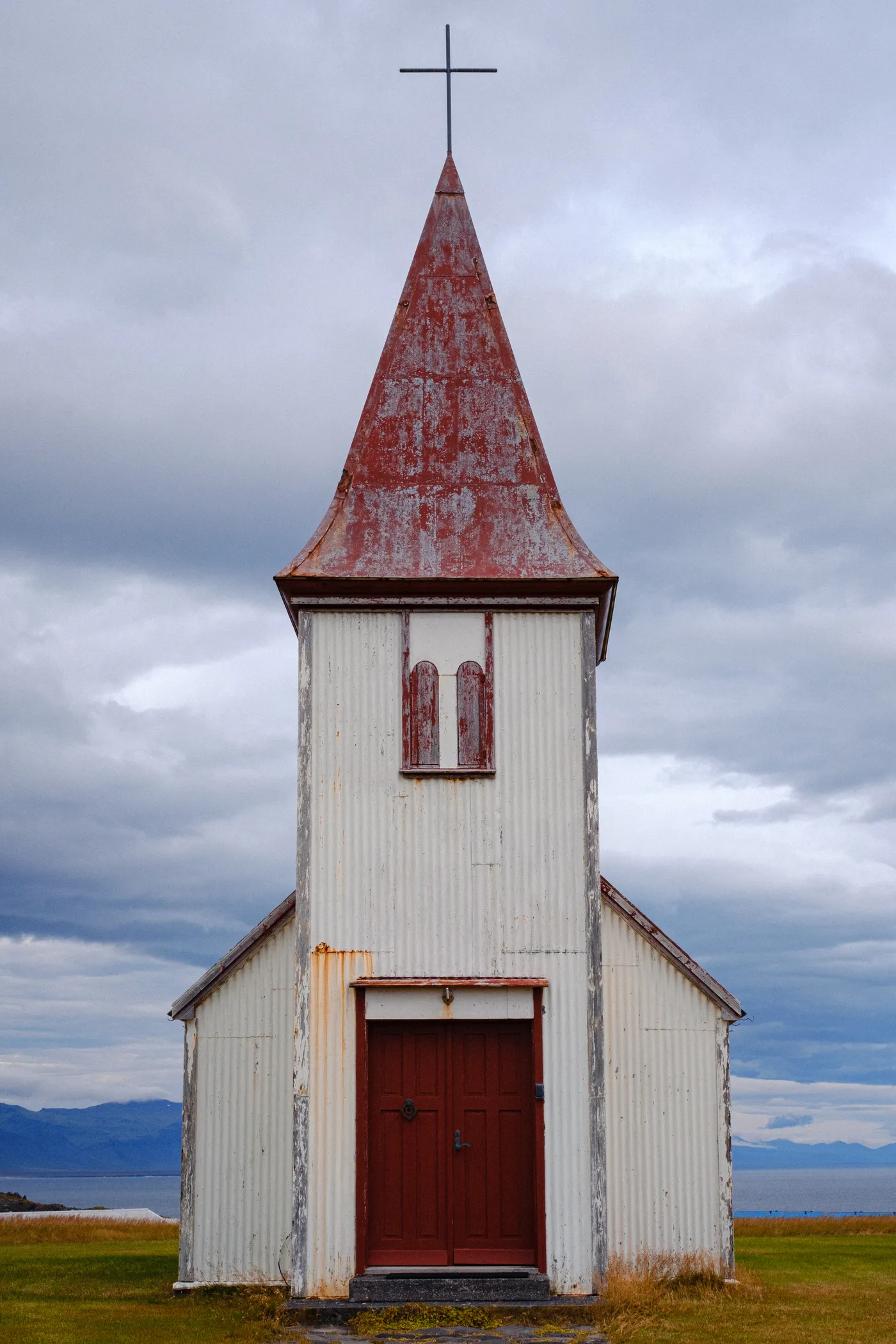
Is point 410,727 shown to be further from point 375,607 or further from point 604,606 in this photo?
point 604,606

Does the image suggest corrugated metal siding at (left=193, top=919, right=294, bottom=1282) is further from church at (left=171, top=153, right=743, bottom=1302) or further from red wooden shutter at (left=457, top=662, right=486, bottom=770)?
red wooden shutter at (left=457, top=662, right=486, bottom=770)

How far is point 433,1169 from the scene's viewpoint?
49.9ft

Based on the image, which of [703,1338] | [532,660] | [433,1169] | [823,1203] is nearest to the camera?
[703,1338]

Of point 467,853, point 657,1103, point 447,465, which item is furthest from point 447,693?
point 657,1103

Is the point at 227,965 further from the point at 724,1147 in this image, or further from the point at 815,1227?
the point at 815,1227

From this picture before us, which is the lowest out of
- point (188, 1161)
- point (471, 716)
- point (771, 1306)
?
point (771, 1306)

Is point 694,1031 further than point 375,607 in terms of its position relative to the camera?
Yes

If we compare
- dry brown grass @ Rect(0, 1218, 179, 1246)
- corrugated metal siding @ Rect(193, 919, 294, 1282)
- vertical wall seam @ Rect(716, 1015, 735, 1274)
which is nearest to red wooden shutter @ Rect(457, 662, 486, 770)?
corrugated metal siding @ Rect(193, 919, 294, 1282)

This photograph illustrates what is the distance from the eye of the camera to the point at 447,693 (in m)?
16.1

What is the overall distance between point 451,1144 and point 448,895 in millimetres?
2671

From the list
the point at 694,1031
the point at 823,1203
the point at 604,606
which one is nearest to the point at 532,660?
the point at 604,606

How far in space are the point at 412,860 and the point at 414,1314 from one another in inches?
181

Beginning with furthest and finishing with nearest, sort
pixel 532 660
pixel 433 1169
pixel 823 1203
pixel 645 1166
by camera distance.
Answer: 1. pixel 823 1203
2. pixel 645 1166
3. pixel 532 660
4. pixel 433 1169

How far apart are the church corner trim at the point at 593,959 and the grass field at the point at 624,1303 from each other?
2.50ft
